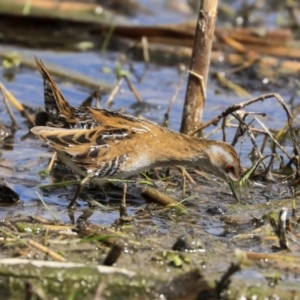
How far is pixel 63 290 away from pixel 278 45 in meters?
7.05

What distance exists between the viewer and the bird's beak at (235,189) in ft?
19.9

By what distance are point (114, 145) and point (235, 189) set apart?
960mm

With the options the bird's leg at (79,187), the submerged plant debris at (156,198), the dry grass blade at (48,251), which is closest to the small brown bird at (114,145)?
the bird's leg at (79,187)

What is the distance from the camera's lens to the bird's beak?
607cm

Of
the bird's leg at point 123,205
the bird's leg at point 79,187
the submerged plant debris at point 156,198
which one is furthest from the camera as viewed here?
the bird's leg at point 79,187

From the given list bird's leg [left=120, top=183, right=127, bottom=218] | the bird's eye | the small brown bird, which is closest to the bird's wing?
the small brown bird

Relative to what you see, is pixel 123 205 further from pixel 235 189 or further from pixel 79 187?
pixel 235 189

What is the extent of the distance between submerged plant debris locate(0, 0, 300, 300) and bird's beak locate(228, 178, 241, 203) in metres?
0.07

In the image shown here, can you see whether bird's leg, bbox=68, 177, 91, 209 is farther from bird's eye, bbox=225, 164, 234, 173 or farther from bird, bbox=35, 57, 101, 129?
bird's eye, bbox=225, 164, 234, 173

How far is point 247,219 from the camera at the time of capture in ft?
18.4

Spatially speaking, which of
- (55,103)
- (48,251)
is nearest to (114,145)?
(55,103)

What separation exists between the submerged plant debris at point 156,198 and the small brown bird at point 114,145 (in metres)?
0.18

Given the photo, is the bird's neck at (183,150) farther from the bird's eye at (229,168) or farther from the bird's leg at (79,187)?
the bird's leg at (79,187)

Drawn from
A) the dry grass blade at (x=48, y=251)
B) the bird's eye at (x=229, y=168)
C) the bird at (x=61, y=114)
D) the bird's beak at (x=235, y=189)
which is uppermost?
the bird at (x=61, y=114)
